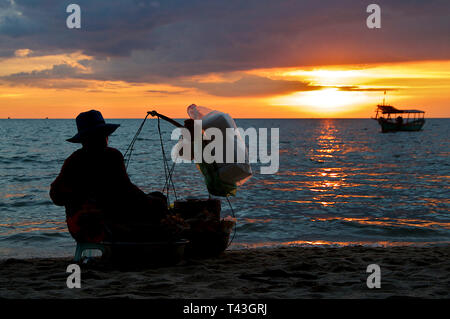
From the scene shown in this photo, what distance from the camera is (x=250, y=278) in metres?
5.17

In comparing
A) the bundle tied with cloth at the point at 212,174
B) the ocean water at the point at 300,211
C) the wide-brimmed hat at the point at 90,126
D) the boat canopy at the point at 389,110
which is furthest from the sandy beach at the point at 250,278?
the boat canopy at the point at 389,110

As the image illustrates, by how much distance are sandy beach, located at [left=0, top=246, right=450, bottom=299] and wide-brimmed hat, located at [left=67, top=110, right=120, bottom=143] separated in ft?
4.95

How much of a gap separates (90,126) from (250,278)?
8.05 feet

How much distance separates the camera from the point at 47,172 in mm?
23234

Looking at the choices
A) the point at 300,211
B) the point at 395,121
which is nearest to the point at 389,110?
the point at 395,121

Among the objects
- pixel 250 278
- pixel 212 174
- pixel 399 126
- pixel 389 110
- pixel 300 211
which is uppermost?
pixel 389 110

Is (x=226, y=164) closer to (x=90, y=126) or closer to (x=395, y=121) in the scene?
(x=90, y=126)

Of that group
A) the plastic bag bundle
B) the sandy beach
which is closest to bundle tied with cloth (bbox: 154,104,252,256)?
the plastic bag bundle

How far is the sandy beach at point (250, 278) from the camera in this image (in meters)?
4.47

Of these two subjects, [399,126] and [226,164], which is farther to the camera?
[399,126]

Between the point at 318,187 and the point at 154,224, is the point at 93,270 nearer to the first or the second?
the point at 154,224

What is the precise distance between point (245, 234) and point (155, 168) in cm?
1691
